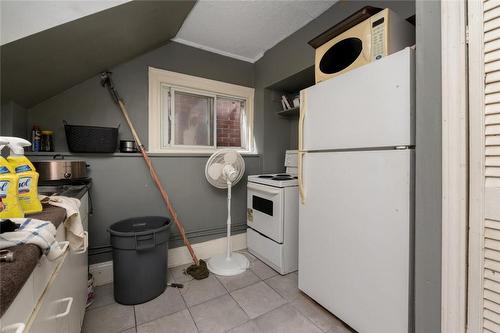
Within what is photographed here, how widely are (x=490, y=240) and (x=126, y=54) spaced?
2633 mm

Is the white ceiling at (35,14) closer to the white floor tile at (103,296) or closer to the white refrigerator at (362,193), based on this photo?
the white refrigerator at (362,193)

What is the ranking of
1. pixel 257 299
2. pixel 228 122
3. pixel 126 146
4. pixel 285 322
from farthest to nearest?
pixel 228 122
pixel 126 146
pixel 257 299
pixel 285 322

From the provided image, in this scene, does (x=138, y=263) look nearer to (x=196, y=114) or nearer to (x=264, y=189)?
(x=264, y=189)

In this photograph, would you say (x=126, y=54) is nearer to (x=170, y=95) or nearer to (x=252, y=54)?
(x=170, y=95)

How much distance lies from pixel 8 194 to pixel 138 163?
1459mm

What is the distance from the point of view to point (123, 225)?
1898 millimetres

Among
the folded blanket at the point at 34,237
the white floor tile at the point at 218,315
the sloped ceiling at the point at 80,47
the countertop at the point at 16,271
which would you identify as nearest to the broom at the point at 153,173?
the sloped ceiling at the point at 80,47

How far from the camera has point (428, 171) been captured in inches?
37.9

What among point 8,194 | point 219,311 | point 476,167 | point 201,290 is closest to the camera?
point 8,194

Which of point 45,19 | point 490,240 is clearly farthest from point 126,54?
point 490,240

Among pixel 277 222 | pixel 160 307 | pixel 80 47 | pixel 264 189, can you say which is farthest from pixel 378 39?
pixel 160 307

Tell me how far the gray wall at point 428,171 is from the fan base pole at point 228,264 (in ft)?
4.87

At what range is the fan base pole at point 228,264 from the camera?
6.91 feet

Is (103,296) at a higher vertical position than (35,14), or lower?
lower
